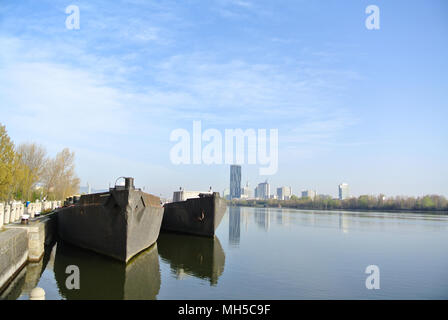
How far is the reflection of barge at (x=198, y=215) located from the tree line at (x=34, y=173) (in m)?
12.1

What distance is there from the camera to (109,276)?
12648 mm

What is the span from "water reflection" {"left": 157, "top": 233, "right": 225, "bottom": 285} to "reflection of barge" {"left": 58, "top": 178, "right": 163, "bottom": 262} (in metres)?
2.07

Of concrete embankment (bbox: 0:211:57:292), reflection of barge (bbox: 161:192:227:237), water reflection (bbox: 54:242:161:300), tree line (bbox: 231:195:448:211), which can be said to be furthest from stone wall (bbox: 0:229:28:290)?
tree line (bbox: 231:195:448:211)

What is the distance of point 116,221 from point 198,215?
1144 centimetres

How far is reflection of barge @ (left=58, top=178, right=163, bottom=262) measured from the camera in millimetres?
14273

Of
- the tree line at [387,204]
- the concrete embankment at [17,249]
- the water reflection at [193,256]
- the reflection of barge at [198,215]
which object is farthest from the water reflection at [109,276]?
the tree line at [387,204]

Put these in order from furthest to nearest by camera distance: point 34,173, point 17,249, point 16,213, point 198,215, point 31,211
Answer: point 34,173 < point 198,215 < point 31,211 < point 16,213 < point 17,249

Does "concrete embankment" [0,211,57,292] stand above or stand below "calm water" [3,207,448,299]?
above

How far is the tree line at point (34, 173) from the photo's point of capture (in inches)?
949

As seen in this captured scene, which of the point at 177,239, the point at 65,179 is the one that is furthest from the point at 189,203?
the point at 65,179

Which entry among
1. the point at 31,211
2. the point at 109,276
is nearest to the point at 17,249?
the point at 109,276

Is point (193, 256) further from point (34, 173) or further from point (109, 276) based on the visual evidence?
point (34, 173)

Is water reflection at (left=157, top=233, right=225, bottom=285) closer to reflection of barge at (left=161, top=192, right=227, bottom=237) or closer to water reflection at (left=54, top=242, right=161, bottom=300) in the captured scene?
reflection of barge at (left=161, top=192, right=227, bottom=237)

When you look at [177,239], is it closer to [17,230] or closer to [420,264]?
[17,230]
